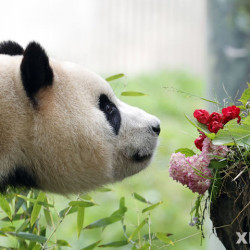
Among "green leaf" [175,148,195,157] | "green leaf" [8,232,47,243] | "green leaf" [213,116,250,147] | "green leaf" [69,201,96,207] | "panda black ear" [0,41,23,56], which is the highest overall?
"panda black ear" [0,41,23,56]

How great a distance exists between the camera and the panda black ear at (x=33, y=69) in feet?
6.28

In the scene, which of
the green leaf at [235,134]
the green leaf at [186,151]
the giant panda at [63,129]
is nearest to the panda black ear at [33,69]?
the giant panda at [63,129]

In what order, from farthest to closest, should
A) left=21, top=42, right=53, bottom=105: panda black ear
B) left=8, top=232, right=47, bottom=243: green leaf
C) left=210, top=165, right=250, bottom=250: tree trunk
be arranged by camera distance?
left=8, top=232, right=47, bottom=243: green leaf < left=21, top=42, right=53, bottom=105: panda black ear < left=210, top=165, right=250, bottom=250: tree trunk

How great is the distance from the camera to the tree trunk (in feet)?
5.89

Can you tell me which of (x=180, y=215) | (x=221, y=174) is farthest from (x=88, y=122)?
(x=180, y=215)

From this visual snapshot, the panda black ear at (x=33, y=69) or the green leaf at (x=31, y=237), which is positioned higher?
the panda black ear at (x=33, y=69)

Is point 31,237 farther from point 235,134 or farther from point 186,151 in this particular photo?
point 235,134

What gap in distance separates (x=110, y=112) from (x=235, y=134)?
1.80ft

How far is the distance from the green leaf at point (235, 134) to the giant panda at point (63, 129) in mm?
389

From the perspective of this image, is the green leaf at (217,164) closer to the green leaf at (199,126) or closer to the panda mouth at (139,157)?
the green leaf at (199,126)

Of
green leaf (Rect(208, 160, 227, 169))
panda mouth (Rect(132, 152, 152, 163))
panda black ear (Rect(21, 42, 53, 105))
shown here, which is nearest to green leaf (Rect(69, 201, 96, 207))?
panda mouth (Rect(132, 152, 152, 163))

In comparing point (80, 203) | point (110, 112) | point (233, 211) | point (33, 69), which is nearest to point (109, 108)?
point (110, 112)

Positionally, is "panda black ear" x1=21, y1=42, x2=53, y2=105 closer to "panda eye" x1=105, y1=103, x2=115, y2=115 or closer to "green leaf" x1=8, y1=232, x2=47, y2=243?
"panda eye" x1=105, y1=103, x2=115, y2=115

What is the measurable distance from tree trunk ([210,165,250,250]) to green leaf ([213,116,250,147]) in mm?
95
